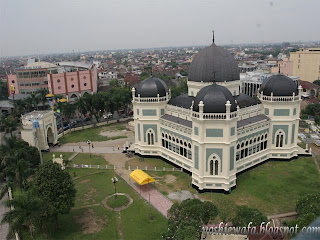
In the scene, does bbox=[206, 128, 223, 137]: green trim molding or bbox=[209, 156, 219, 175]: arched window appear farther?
bbox=[209, 156, 219, 175]: arched window

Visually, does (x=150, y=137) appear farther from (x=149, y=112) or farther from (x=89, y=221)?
(x=89, y=221)

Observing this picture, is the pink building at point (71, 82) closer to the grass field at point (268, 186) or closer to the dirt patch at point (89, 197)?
the dirt patch at point (89, 197)

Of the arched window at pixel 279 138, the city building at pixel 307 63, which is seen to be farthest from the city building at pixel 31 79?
the city building at pixel 307 63

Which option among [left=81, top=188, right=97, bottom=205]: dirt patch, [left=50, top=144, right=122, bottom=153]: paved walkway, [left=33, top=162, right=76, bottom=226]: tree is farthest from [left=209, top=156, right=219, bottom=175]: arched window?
[left=50, top=144, right=122, bottom=153]: paved walkway

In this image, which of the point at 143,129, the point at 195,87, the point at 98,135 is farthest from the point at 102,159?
the point at 195,87

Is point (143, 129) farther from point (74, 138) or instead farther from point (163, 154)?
point (74, 138)

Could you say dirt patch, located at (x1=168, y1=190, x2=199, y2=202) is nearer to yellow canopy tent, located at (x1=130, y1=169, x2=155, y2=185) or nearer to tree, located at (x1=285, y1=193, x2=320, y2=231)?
yellow canopy tent, located at (x1=130, y1=169, x2=155, y2=185)
